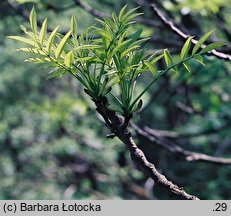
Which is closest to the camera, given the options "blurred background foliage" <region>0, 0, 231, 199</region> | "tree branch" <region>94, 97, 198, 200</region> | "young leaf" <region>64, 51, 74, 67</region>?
"young leaf" <region>64, 51, 74, 67</region>

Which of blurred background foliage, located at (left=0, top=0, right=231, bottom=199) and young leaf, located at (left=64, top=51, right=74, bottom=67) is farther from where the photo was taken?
blurred background foliage, located at (left=0, top=0, right=231, bottom=199)

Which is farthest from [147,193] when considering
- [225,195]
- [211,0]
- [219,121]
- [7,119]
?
[211,0]

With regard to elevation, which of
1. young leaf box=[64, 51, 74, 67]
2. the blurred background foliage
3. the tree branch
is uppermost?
the blurred background foliage

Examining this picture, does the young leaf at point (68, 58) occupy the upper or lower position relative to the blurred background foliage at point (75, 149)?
lower

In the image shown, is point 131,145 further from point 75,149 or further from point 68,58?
point 75,149

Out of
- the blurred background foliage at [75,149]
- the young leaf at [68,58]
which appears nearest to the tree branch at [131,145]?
the young leaf at [68,58]

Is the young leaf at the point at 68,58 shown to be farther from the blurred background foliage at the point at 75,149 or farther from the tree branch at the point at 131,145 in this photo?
the blurred background foliage at the point at 75,149

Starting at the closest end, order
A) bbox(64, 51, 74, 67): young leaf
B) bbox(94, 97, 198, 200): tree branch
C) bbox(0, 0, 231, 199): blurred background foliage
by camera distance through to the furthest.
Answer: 1. bbox(64, 51, 74, 67): young leaf
2. bbox(94, 97, 198, 200): tree branch
3. bbox(0, 0, 231, 199): blurred background foliage

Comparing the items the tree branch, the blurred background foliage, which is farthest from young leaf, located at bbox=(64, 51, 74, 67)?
the blurred background foliage

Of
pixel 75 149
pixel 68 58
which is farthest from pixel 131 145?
pixel 75 149

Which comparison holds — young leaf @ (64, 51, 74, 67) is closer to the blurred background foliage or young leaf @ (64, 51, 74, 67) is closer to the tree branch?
the tree branch

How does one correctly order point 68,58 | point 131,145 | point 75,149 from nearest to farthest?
1. point 68,58
2. point 131,145
3. point 75,149
